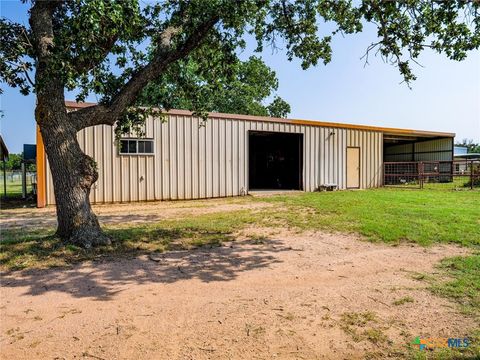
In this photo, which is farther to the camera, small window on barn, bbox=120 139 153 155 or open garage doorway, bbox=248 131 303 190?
open garage doorway, bbox=248 131 303 190

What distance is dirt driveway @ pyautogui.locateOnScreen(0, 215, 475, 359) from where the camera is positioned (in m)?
2.52

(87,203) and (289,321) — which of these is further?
(87,203)

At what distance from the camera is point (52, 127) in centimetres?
530

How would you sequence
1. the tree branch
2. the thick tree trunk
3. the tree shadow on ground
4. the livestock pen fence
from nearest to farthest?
the tree shadow on ground
the thick tree trunk
the tree branch
the livestock pen fence

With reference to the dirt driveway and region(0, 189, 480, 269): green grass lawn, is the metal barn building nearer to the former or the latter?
region(0, 189, 480, 269): green grass lawn

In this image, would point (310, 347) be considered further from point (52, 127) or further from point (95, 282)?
point (52, 127)

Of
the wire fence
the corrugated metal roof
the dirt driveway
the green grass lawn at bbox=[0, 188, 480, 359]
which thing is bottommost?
the dirt driveway

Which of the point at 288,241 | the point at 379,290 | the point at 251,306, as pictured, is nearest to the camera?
the point at 251,306

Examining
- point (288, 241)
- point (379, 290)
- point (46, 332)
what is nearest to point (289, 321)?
point (379, 290)

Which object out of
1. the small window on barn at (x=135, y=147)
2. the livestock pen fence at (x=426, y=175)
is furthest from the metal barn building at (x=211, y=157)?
the livestock pen fence at (x=426, y=175)

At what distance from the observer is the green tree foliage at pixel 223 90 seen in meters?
8.12

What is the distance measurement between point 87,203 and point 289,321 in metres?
4.08

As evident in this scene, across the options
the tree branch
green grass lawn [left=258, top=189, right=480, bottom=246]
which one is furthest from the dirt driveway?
the tree branch

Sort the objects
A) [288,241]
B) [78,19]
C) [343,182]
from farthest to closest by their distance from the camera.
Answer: [343,182] < [288,241] < [78,19]
